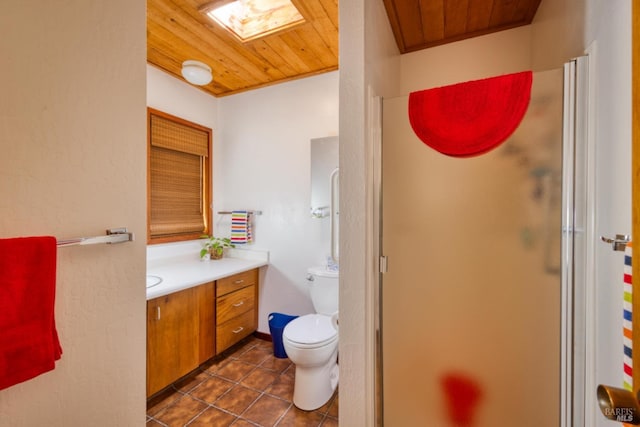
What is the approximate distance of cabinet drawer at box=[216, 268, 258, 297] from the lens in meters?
2.17

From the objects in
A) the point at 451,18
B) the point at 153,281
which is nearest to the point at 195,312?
the point at 153,281

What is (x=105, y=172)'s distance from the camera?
771mm

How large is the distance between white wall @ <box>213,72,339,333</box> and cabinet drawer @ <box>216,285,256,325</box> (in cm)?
13

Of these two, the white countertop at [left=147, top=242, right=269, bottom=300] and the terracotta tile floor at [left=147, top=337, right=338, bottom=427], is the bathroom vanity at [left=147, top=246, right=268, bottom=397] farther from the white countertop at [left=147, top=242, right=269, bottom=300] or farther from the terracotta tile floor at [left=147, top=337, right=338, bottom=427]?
the terracotta tile floor at [left=147, top=337, right=338, bottom=427]

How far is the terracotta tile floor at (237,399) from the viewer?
64.2 inches

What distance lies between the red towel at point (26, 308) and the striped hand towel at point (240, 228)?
195 centimetres

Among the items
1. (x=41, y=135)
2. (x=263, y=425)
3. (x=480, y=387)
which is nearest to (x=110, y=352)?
(x=41, y=135)

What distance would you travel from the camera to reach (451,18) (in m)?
1.62

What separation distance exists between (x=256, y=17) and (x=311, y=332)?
7.18 ft

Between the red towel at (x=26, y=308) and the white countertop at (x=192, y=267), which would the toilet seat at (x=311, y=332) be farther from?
the red towel at (x=26, y=308)

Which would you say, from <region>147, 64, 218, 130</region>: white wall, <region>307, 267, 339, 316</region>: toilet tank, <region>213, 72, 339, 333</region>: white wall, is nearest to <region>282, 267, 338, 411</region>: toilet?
<region>307, 267, 339, 316</region>: toilet tank

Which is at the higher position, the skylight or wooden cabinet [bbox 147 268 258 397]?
the skylight

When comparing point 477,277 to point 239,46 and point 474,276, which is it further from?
point 239,46

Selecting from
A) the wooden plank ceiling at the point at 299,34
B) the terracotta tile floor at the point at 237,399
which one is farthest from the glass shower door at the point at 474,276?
the wooden plank ceiling at the point at 299,34
